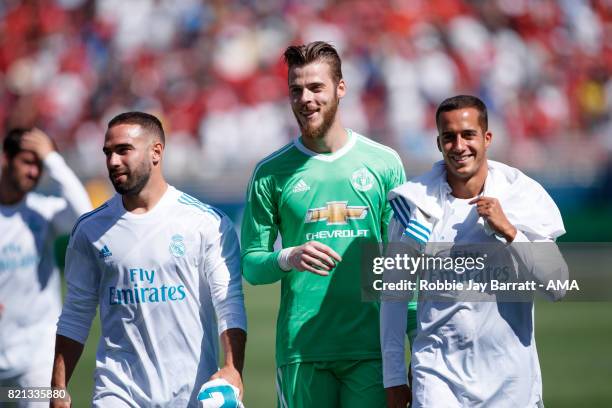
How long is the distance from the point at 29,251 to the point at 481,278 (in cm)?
368

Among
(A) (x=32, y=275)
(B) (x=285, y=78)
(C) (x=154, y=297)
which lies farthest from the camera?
(B) (x=285, y=78)

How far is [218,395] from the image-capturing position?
457cm

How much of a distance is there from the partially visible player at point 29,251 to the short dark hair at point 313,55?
7.57 ft

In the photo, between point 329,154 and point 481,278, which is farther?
point 329,154

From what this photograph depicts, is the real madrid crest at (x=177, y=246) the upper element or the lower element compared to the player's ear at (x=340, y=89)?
lower

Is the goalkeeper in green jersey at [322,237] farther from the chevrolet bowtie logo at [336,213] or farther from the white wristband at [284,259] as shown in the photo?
the white wristband at [284,259]

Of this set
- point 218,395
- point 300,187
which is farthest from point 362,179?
point 218,395

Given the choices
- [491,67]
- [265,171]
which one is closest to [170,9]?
[491,67]

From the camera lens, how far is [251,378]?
34.1ft

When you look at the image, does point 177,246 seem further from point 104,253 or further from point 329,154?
point 329,154

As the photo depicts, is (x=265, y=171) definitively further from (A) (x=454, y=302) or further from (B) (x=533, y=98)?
Answer: (B) (x=533, y=98)

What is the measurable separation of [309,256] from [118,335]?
1095mm

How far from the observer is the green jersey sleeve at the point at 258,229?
524 cm

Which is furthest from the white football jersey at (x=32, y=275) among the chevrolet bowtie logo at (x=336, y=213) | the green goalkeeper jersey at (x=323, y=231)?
the chevrolet bowtie logo at (x=336, y=213)
